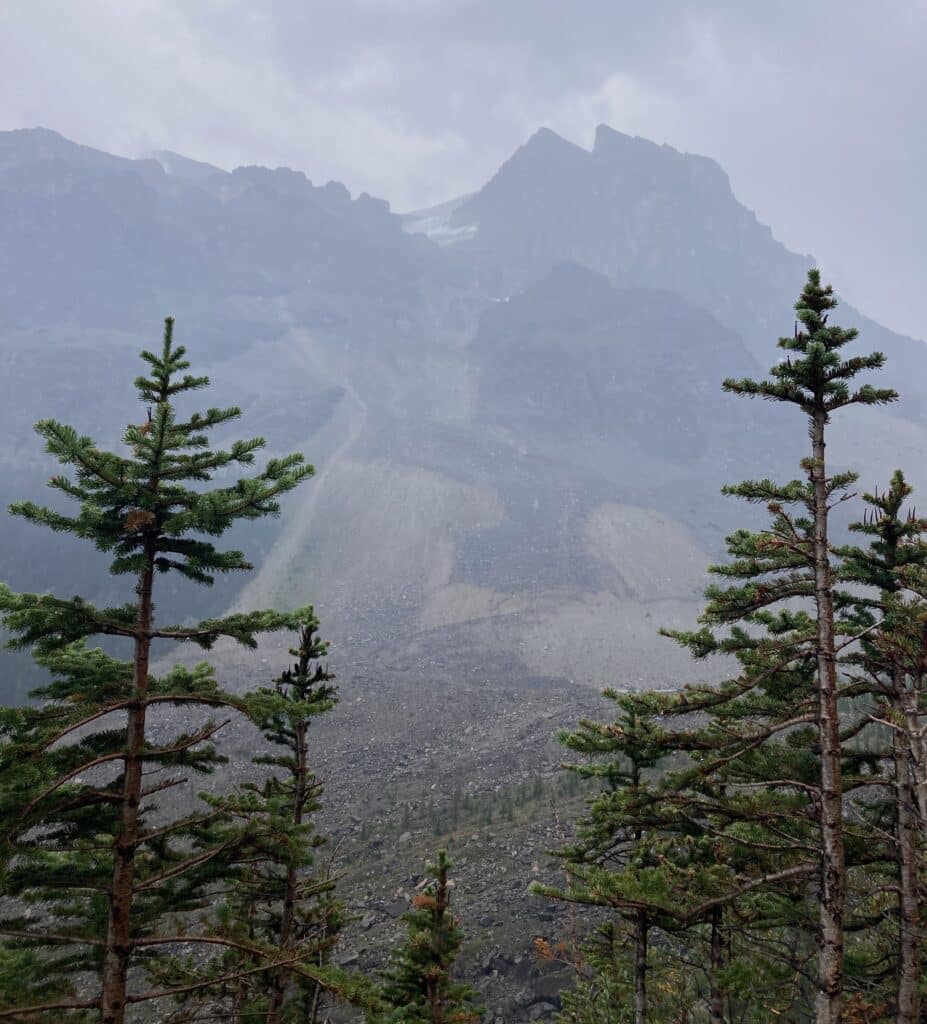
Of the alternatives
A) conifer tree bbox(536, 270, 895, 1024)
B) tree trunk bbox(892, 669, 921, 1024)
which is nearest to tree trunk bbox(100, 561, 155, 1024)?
conifer tree bbox(536, 270, 895, 1024)

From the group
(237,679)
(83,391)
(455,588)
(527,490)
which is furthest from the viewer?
(83,391)

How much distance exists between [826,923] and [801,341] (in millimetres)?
5672

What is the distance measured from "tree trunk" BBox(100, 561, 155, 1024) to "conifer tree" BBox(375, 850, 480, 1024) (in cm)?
423

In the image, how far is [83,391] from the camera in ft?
591

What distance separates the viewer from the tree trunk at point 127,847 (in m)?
6.09

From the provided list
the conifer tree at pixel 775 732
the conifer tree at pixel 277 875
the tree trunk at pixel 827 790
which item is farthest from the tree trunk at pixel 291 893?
the tree trunk at pixel 827 790

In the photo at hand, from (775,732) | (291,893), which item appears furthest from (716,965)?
(291,893)

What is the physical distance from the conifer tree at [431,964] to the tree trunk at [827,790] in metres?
4.95

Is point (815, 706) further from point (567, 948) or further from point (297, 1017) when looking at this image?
point (567, 948)

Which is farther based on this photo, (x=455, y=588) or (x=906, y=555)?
(x=455, y=588)

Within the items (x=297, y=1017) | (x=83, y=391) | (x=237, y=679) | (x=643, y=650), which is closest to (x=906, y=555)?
(x=297, y=1017)

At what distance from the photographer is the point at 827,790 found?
630 centimetres

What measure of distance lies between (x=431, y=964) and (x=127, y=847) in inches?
212

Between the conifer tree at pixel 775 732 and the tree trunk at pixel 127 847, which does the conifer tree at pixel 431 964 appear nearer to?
the conifer tree at pixel 775 732
